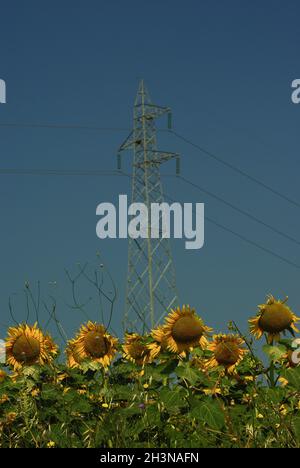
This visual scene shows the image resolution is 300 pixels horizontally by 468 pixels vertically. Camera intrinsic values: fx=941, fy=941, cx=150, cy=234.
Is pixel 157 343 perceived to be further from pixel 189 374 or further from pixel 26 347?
pixel 26 347

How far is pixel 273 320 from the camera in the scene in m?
8.85

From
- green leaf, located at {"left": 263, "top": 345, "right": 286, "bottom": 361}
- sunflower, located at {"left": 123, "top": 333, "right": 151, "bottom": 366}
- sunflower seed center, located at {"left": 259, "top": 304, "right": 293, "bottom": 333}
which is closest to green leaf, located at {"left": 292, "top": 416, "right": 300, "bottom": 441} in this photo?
green leaf, located at {"left": 263, "top": 345, "right": 286, "bottom": 361}

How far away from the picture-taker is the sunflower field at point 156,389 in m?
7.33

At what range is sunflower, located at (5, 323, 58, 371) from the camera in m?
9.14

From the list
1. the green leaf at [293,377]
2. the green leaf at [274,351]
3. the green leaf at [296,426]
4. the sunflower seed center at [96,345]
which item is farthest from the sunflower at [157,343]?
the green leaf at [296,426]

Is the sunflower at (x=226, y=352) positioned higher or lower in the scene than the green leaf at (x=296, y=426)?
higher

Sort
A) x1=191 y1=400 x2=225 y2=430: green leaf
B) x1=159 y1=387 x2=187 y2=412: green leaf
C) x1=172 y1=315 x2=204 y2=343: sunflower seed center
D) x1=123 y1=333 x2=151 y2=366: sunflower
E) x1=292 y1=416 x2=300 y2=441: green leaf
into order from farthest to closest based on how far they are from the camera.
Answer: x1=123 y1=333 x2=151 y2=366: sunflower < x1=172 y1=315 x2=204 y2=343: sunflower seed center < x1=159 y1=387 x2=187 y2=412: green leaf < x1=191 y1=400 x2=225 y2=430: green leaf < x1=292 y1=416 x2=300 y2=441: green leaf

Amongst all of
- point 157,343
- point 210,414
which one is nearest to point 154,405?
point 210,414

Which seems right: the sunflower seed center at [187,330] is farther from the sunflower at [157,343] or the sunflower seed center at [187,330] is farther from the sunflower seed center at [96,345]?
the sunflower seed center at [96,345]

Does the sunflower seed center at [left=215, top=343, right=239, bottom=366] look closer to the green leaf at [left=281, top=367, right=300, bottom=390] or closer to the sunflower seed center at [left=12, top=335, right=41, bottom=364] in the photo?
the green leaf at [left=281, top=367, right=300, bottom=390]

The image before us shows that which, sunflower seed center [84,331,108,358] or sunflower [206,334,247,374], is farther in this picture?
sunflower seed center [84,331,108,358]

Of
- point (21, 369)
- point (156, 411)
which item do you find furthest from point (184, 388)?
point (21, 369)

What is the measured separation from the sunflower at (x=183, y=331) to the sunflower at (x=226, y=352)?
44 cm
